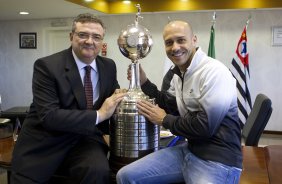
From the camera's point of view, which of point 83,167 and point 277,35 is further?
point 277,35

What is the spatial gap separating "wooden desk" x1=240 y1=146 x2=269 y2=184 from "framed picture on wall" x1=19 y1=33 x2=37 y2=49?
5097 mm

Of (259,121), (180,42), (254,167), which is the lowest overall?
(254,167)

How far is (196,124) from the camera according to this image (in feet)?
4.54

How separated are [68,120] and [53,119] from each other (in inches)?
2.8

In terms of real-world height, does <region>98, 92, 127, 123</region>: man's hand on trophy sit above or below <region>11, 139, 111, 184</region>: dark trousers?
above

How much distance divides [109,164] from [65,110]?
34cm

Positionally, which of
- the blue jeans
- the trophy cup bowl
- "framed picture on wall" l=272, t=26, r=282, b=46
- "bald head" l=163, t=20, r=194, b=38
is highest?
"framed picture on wall" l=272, t=26, r=282, b=46

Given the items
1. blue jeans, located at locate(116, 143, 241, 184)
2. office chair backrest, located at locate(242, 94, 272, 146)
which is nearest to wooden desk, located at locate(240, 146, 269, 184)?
blue jeans, located at locate(116, 143, 241, 184)

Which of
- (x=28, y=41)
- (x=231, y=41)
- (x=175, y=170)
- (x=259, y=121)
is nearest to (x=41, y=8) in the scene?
(x=28, y=41)

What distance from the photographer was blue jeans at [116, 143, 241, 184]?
1.40 metres

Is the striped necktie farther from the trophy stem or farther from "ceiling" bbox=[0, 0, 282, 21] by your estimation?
"ceiling" bbox=[0, 0, 282, 21]

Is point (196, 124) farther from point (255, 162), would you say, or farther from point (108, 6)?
point (108, 6)

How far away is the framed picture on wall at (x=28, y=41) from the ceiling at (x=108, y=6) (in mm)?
730

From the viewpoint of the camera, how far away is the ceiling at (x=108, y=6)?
14.4 ft
